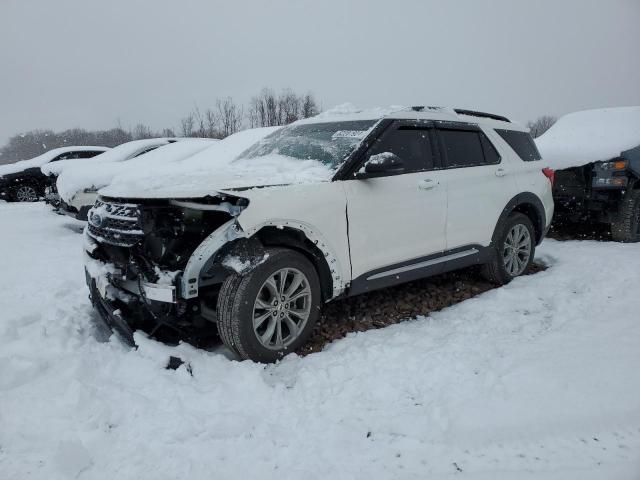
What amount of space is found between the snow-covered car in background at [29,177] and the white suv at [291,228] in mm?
10948

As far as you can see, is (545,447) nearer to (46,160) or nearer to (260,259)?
(260,259)

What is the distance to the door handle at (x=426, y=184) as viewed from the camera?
3.61 meters

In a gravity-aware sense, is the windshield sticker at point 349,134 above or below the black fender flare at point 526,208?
above

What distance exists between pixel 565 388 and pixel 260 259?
6.62ft

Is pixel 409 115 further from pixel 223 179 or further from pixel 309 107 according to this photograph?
pixel 309 107

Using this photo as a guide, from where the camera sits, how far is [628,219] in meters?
6.00

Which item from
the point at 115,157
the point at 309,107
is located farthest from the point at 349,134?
the point at 309,107

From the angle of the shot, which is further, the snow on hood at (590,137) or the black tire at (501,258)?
the snow on hood at (590,137)

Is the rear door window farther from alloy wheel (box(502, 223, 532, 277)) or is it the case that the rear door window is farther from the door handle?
alloy wheel (box(502, 223, 532, 277))

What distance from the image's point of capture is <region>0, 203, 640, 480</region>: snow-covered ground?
200 centimetres

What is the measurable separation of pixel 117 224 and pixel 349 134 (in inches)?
76.5

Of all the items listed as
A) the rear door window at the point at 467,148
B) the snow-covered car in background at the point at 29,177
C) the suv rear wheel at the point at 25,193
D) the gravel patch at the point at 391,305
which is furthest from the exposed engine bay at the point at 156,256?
the suv rear wheel at the point at 25,193

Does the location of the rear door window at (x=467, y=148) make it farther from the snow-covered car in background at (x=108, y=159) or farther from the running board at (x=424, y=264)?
the snow-covered car in background at (x=108, y=159)

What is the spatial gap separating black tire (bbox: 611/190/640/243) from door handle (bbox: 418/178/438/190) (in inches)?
157
